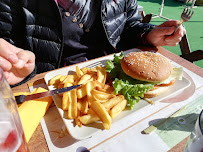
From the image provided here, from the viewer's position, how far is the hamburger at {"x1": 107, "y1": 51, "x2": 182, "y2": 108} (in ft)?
4.18

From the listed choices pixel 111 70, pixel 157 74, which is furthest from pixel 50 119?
pixel 157 74

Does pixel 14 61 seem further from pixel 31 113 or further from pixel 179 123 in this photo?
pixel 179 123

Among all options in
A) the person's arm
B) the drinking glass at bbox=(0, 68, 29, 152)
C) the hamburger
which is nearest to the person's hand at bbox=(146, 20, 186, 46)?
the person's arm

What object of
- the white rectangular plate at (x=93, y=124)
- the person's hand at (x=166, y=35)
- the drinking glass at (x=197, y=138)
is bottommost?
the white rectangular plate at (x=93, y=124)

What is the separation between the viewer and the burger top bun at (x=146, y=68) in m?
1.38

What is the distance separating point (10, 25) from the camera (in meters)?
1.57

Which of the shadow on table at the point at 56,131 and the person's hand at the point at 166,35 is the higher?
the person's hand at the point at 166,35

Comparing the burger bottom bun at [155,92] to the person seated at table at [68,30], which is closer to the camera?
the burger bottom bun at [155,92]

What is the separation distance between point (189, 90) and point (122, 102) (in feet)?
2.15

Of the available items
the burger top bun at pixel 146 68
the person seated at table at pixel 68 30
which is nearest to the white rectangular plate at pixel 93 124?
the burger top bun at pixel 146 68

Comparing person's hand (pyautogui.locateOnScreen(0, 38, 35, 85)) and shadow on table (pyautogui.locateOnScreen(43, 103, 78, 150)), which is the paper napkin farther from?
person's hand (pyautogui.locateOnScreen(0, 38, 35, 85))

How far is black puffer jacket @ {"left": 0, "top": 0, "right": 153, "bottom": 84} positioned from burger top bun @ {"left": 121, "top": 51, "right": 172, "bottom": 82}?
52 centimetres

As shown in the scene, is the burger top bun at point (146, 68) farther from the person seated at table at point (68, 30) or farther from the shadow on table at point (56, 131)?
the shadow on table at point (56, 131)

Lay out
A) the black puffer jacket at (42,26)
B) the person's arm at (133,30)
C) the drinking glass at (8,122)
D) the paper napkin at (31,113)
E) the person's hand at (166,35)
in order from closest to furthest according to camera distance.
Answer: the drinking glass at (8,122)
the paper napkin at (31,113)
the black puffer jacket at (42,26)
the person's hand at (166,35)
the person's arm at (133,30)
